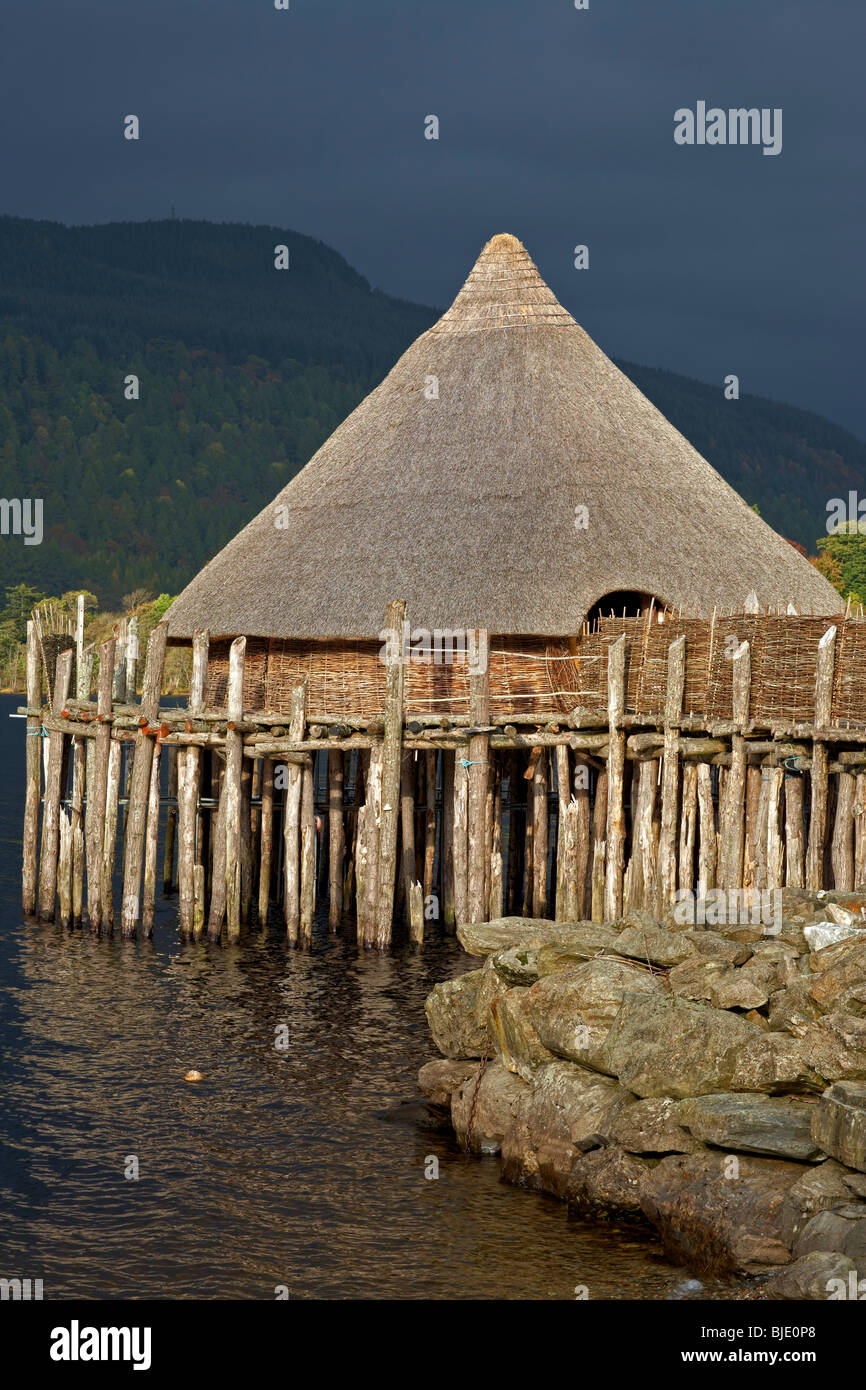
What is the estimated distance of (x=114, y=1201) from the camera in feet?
50.7

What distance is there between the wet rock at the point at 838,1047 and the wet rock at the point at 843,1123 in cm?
34

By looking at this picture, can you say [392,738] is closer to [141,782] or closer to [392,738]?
[392,738]

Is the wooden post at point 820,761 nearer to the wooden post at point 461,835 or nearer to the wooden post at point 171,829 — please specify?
the wooden post at point 461,835

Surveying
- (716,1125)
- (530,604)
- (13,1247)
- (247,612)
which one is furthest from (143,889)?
(716,1125)

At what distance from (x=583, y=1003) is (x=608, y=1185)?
83.0 inches

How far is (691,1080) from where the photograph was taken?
14.8 m

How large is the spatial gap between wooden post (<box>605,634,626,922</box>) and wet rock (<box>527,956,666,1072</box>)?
755 centimetres

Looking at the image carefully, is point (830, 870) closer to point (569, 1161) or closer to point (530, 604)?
point (530, 604)

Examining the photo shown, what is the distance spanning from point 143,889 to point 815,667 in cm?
1176

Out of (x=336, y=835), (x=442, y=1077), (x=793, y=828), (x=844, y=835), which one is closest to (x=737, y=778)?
(x=793, y=828)

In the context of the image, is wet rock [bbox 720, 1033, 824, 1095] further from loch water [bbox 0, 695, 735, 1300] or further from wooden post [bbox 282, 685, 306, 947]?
wooden post [bbox 282, 685, 306, 947]

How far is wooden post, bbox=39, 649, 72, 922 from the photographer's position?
27.8 m

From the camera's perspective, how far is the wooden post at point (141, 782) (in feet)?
84.3

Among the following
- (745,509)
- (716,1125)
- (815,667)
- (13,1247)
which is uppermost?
(745,509)
